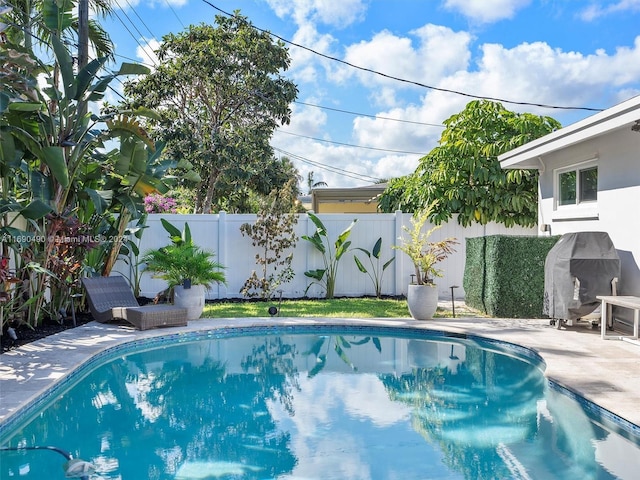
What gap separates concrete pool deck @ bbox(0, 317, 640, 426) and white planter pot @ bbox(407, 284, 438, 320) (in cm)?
23

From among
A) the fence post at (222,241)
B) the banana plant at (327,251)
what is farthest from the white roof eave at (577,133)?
the fence post at (222,241)

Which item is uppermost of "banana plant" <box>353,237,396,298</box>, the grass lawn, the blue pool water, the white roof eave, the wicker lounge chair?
the white roof eave

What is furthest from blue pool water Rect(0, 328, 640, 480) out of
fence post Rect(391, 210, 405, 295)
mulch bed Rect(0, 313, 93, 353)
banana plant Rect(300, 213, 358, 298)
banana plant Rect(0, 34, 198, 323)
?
fence post Rect(391, 210, 405, 295)

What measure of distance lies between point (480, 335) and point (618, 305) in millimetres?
2122

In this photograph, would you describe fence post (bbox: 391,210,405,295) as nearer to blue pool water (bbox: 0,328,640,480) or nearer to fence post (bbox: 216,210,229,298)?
fence post (bbox: 216,210,229,298)

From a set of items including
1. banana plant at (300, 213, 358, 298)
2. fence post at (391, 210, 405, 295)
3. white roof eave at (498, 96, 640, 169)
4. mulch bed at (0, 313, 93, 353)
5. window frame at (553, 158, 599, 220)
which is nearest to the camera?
mulch bed at (0, 313, 93, 353)

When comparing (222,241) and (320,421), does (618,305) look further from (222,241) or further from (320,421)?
(222,241)

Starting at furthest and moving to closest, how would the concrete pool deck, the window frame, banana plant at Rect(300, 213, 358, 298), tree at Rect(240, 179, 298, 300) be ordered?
banana plant at Rect(300, 213, 358, 298), tree at Rect(240, 179, 298, 300), the window frame, the concrete pool deck

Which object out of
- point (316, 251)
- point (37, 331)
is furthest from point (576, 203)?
point (37, 331)

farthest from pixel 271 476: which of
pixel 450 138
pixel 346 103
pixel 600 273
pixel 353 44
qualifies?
pixel 346 103

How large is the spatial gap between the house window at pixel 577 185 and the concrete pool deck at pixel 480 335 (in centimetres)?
257

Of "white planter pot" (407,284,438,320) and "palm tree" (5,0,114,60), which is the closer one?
"palm tree" (5,0,114,60)

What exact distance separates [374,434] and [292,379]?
2214 millimetres

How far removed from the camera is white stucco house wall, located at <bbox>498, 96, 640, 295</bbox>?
8.51 meters
